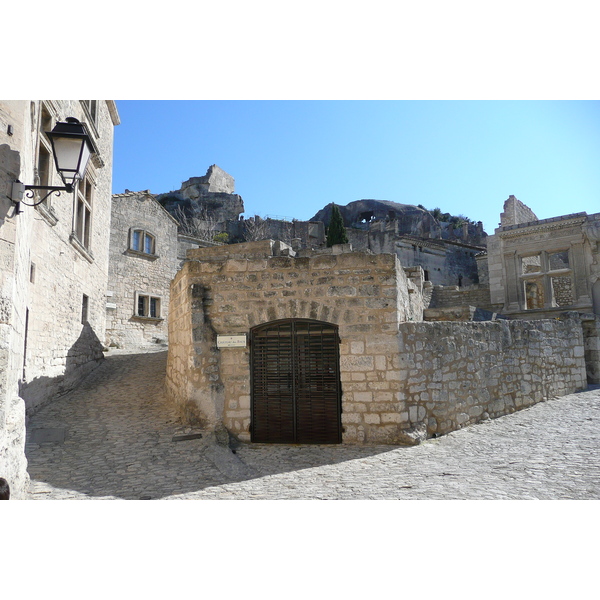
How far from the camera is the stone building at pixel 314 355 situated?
6.51m

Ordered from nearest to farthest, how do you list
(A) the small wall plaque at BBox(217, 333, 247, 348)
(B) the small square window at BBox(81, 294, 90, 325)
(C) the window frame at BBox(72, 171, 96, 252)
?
1. (A) the small wall plaque at BBox(217, 333, 247, 348)
2. (C) the window frame at BBox(72, 171, 96, 252)
3. (B) the small square window at BBox(81, 294, 90, 325)

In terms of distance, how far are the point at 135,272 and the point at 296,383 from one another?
1271 cm

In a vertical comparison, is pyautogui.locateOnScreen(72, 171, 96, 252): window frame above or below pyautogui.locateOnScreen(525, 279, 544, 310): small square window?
above

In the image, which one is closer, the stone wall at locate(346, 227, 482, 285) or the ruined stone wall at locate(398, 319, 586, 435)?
the ruined stone wall at locate(398, 319, 586, 435)

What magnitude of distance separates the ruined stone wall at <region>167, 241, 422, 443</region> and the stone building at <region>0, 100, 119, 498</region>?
236cm

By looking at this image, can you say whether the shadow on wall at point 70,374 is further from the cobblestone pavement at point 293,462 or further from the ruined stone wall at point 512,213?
the ruined stone wall at point 512,213

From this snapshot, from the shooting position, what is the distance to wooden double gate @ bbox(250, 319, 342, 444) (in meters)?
6.62

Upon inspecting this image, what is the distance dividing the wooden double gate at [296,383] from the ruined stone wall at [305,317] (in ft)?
0.45

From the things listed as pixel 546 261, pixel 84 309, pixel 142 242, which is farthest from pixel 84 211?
pixel 546 261

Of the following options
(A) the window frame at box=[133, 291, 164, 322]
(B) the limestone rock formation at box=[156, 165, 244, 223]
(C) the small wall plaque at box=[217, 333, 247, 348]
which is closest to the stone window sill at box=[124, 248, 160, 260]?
(A) the window frame at box=[133, 291, 164, 322]

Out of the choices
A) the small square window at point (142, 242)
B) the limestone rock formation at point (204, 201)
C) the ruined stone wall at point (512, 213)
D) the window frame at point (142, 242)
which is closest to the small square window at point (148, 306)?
the window frame at point (142, 242)

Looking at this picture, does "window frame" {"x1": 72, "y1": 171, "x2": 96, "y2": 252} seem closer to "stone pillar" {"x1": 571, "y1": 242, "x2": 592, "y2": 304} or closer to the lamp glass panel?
the lamp glass panel
